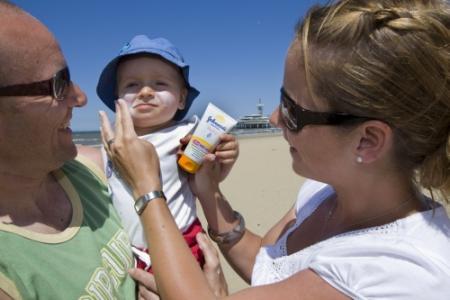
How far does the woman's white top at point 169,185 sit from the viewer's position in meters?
2.15

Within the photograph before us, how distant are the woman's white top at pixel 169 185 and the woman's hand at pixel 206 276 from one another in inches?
7.7

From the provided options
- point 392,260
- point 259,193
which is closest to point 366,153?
point 392,260

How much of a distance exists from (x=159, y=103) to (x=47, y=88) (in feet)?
2.97

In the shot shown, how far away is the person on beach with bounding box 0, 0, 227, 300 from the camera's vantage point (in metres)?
1.49

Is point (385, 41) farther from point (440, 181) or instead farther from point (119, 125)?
point (119, 125)

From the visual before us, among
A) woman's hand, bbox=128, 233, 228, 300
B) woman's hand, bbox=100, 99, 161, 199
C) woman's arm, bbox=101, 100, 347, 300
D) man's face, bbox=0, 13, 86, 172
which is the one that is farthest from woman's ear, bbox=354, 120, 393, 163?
man's face, bbox=0, 13, 86, 172

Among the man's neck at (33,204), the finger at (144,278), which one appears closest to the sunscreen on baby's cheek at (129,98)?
the man's neck at (33,204)

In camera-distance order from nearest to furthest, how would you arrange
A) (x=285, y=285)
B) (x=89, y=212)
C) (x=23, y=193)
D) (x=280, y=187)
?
(x=285, y=285)
(x=23, y=193)
(x=89, y=212)
(x=280, y=187)

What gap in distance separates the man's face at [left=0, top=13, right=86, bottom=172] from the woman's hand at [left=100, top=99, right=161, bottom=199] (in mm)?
283

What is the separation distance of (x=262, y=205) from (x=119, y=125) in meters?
6.06

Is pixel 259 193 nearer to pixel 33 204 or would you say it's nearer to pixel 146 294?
pixel 146 294

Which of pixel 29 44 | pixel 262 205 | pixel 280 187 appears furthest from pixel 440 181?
pixel 280 187

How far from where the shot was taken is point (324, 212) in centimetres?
201

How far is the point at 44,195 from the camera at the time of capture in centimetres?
189
